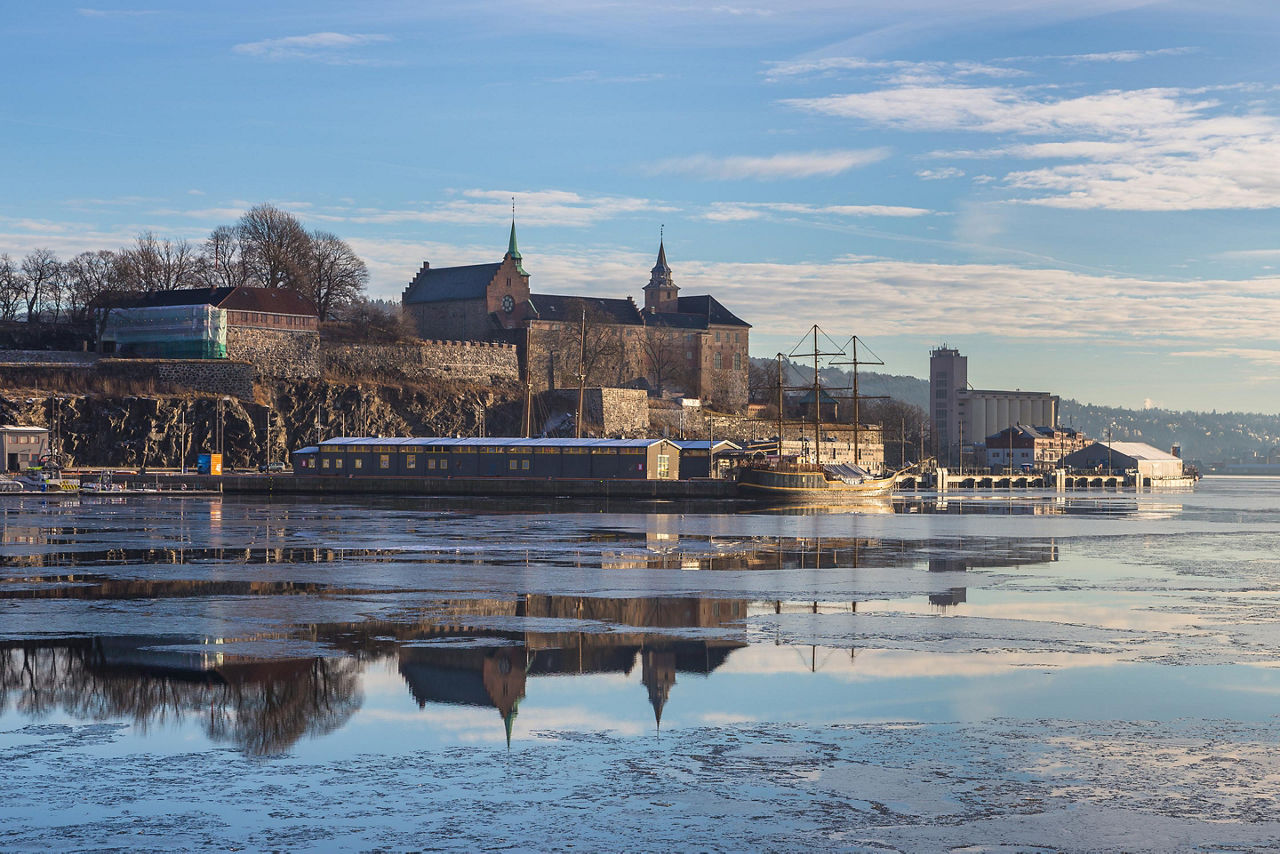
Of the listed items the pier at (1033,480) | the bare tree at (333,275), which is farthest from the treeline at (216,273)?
the pier at (1033,480)

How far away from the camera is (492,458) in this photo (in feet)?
276

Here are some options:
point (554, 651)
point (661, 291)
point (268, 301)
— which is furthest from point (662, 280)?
point (554, 651)

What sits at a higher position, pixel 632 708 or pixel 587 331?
pixel 587 331

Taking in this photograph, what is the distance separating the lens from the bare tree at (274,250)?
11394 cm

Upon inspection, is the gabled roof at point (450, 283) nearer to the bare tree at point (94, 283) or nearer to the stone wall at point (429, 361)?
the stone wall at point (429, 361)

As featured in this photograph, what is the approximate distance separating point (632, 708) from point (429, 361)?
4073 inches

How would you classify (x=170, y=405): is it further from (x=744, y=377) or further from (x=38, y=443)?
(x=744, y=377)

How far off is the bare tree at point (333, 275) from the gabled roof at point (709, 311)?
43.8m

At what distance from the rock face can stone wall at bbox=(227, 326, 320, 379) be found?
1.68m

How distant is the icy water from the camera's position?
9352 millimetres

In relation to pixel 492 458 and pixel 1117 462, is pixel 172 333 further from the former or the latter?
pixel 1117 462

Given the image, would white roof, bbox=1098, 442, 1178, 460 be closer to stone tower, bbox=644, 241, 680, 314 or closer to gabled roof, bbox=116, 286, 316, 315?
stone tower, bbox=644, 241, 680, 314

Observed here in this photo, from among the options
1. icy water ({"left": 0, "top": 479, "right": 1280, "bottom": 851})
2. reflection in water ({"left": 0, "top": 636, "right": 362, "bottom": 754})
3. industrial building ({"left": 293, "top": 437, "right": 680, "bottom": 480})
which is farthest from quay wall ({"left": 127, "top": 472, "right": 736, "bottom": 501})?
reflection in water ({"left": 0, "top": 636, "right": 362, "bottom": 754})

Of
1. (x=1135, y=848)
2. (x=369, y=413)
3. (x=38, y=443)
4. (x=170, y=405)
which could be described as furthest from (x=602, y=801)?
(x=369, y=413)
